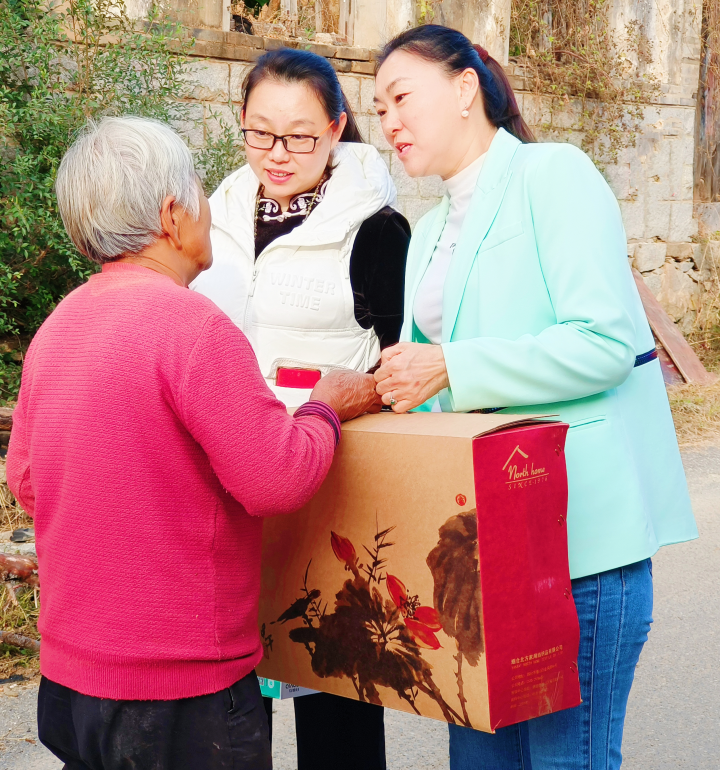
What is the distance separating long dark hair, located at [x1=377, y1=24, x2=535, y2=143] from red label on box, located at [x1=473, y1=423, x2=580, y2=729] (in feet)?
2.40

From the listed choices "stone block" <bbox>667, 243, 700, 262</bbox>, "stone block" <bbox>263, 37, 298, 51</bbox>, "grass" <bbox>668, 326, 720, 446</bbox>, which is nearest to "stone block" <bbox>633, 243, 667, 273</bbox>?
"stone block" <bbox>667, 243, 700, 262</bbox>

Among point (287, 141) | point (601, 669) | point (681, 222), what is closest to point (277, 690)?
point (601, 669)

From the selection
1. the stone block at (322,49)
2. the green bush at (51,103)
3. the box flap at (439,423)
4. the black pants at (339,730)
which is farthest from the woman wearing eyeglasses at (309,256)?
the stone block at (322,49)

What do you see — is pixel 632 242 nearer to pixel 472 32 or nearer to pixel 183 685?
pixel 472 32

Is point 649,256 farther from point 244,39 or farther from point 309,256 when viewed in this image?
point 309,256

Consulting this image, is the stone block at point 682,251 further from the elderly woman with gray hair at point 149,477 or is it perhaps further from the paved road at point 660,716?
the elderly woman with gray hair at point 149,477

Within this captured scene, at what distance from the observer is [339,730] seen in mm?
2193

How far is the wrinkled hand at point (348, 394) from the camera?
1616mm

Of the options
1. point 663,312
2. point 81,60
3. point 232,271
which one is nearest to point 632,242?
point 663,312

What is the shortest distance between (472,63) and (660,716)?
2.37 m

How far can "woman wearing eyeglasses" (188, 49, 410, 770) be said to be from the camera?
2.21 m

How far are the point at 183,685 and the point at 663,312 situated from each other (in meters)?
7.64

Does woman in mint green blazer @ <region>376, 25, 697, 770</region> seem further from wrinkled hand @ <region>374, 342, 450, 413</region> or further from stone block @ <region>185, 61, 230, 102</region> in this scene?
stone block @ <region>185, 61, 230, 102</region>

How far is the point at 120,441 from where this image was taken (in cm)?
143
